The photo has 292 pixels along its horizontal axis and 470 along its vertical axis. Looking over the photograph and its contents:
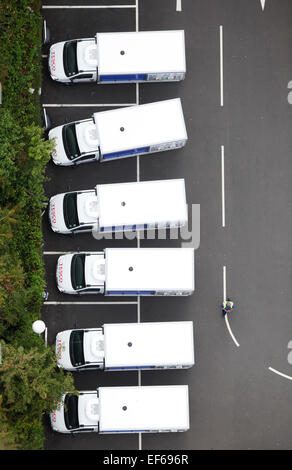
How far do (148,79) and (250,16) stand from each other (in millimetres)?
6271

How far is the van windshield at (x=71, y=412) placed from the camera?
25.5 m

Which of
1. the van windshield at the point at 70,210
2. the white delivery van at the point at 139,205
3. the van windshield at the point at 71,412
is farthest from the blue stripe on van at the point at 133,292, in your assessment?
the van windshield at the point at 71,412

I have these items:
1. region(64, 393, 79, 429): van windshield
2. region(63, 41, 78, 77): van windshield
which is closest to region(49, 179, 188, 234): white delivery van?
region(63, 41, 78, 77): van windshield

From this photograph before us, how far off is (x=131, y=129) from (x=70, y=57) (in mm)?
4716

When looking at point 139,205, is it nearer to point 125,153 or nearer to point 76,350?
point 125,153

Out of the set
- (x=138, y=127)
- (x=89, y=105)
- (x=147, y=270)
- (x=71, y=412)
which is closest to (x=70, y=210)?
(x=147, y=270)

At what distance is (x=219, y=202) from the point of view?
27891 millimetres

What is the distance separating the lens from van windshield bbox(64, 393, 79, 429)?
25.5 m

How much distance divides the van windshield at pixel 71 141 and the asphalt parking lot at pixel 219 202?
55.6 inches

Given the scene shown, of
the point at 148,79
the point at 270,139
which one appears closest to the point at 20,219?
Result: the point at 148,79

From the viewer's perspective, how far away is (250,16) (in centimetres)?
2847

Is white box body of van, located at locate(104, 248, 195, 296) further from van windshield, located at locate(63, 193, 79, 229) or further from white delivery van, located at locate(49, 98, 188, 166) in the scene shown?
white delivery van, located at locate(49, 98, 188, 166)

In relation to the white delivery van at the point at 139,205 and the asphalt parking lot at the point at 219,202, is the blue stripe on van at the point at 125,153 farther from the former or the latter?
the white delivery van at the point at 139,205

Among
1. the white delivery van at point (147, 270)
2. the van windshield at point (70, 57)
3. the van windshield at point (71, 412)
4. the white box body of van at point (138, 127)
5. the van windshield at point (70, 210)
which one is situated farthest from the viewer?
the van windshield at point (70, 57)
